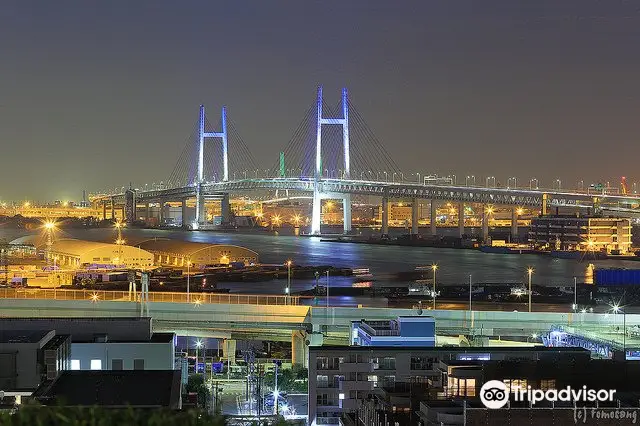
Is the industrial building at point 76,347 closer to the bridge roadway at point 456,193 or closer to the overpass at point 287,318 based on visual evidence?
the overpass at point 287,318

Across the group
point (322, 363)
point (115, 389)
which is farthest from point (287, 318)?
point (115, 389)

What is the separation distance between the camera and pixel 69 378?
3.04m

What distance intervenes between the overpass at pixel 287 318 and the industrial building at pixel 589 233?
49.3ft

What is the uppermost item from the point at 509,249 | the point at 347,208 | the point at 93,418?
the point at 347,208

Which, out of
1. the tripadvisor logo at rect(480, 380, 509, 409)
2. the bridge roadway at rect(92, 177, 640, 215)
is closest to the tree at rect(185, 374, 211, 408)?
the tripadvisor logo at rect(480, 380, 509, 409)

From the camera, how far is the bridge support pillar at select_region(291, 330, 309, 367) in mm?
6497

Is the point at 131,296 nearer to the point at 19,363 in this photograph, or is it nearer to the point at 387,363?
the point at 387,363

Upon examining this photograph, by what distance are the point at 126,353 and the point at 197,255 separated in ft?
39.2

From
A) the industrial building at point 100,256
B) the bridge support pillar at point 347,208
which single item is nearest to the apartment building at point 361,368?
the industrial building at point 100,256

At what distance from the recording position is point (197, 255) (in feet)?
53.0

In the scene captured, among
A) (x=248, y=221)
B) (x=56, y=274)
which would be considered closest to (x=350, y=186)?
(x=56, y=274)

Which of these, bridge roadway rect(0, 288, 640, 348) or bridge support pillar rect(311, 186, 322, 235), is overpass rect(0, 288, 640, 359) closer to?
bridge roadway rect(0, 288, 640, 348)

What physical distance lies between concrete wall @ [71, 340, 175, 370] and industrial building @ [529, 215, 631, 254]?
18049 mm

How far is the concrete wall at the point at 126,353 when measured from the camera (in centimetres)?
418
